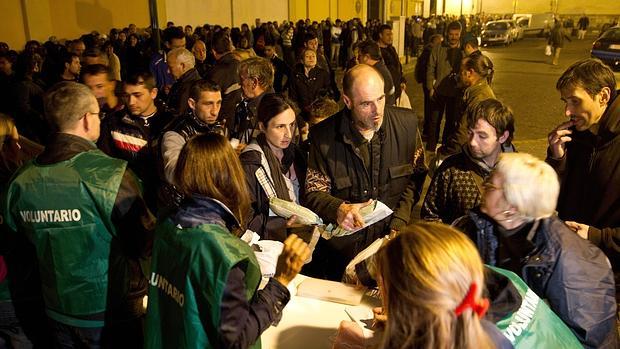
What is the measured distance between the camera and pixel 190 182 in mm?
2209

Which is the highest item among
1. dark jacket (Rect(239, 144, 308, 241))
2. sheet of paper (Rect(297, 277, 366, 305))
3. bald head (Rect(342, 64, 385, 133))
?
bald head (Rect(342, 64, 385, 133))

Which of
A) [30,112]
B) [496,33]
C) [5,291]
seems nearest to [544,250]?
[5,291]

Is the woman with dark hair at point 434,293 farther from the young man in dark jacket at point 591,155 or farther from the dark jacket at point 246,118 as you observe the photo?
the dark jacket at point 246,118

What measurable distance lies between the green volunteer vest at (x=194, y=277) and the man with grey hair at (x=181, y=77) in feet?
12.3

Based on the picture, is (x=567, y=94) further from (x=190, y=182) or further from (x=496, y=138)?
(x=190, y=182)

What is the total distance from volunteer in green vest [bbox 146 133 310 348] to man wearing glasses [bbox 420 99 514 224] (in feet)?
4.64

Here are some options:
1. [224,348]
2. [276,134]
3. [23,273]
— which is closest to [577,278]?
[224,348]

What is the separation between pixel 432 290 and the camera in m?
1.52

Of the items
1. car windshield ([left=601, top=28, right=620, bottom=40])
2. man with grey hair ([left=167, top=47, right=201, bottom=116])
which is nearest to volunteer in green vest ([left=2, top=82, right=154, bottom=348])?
man with grey hair ([left=167, top=47, right=201, bottom=116])

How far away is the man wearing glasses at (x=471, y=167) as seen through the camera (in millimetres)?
3246

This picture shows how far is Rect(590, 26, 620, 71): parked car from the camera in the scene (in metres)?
18.0

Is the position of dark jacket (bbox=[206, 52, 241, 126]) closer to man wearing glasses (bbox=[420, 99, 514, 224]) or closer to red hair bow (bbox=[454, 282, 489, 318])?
man wearing glasses (bbox=[420, 99, 514, 224])

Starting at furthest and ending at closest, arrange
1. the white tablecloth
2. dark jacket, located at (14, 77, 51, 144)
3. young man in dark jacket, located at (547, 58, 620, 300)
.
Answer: dark jacket, located at (14, 77, 51, 144) < young man in dark jacket, located at (547, 58, 620, 300) < the white tablecloth

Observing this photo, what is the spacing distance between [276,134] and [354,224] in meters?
0.87
